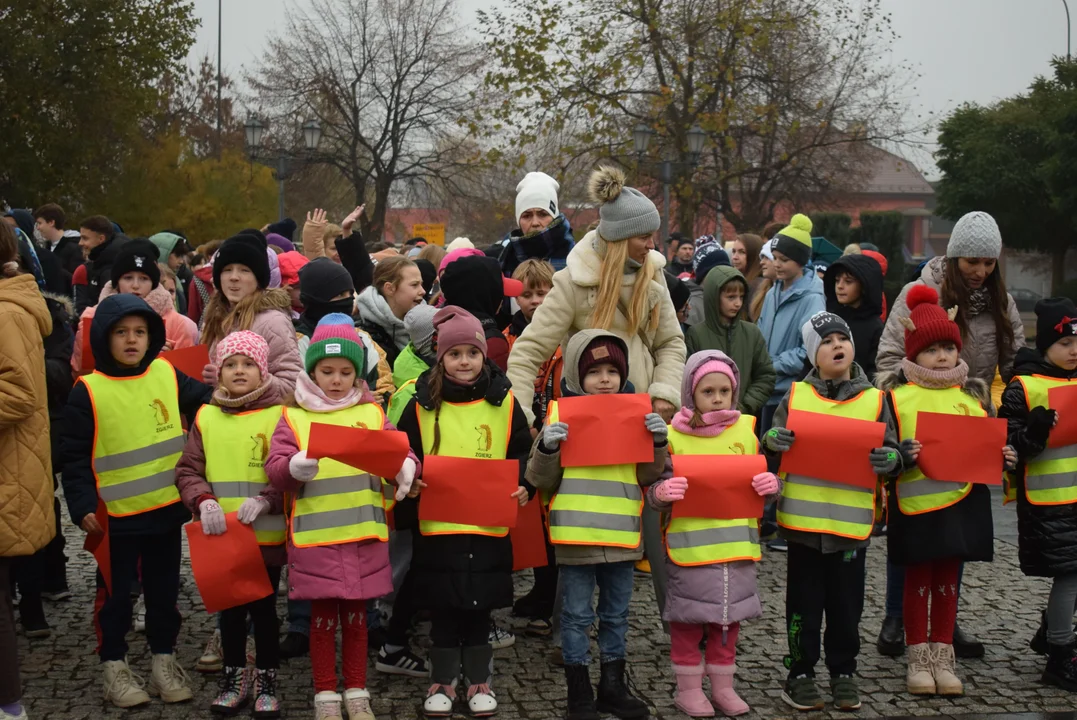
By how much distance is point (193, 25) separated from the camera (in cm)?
3164

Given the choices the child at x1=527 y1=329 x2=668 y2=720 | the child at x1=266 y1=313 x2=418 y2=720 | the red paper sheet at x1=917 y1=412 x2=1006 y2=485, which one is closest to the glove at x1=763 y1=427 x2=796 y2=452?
the child at x1=527 y1=329 x2=668 y2=720

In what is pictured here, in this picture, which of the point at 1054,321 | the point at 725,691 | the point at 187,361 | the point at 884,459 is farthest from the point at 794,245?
the point at 187,361

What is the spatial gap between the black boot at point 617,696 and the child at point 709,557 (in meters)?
0.21

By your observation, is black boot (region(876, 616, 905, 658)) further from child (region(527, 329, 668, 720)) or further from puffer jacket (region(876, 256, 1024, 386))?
child (region(527, 329, 668, 720))

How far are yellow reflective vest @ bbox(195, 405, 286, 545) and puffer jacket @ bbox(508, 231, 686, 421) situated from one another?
119 cm

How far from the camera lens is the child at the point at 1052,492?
5.75 metres

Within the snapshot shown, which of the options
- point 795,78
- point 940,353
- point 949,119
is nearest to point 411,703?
point 940,353

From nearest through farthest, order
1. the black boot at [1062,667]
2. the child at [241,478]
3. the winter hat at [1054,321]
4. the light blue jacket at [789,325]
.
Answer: the child at [241,478] → the black boot at [1062,667] → the winter hat at [1054,321] → the light blue jacket at [789,325]

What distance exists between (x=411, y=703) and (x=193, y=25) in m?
29.3

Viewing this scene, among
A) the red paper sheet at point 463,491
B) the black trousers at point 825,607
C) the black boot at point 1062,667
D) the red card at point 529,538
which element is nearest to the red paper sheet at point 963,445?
the black trousers at point 825,607

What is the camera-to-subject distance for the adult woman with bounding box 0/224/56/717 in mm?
4859

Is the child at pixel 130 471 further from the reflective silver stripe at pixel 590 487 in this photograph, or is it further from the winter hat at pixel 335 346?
the reflective silver stripe at pixel 590 487

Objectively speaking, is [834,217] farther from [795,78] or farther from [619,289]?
[619,289]

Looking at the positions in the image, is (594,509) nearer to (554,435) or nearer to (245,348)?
(554,435)
